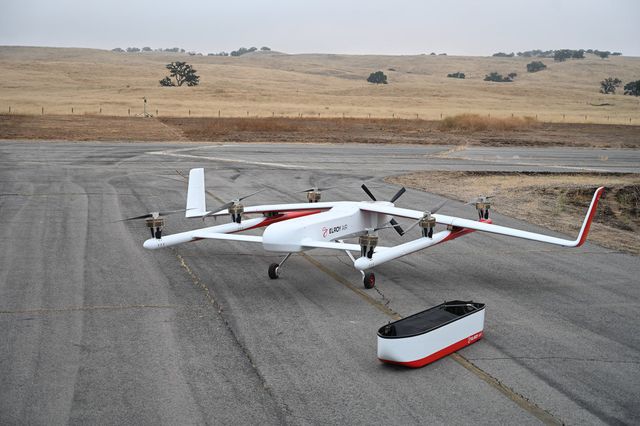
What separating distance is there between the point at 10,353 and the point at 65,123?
61928mm

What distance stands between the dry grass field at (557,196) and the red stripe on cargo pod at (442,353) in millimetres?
11821

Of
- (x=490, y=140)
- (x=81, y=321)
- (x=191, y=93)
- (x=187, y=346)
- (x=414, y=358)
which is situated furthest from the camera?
(x=191, y=93)

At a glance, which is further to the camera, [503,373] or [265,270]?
[265,270]

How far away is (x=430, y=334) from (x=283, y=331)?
3.47 meters

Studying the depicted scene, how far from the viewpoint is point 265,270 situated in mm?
20250

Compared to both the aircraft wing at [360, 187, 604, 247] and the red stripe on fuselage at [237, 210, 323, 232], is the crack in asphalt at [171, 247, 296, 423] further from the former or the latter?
the aircraft wing at [360, 187, 604, 247]

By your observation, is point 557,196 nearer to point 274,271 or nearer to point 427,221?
point 427,221

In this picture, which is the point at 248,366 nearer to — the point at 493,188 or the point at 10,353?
the point at 10,353

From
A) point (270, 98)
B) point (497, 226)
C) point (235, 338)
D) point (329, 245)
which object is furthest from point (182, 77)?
point (235, 338)

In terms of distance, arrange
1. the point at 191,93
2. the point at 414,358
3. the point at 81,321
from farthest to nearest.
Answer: the point at 191,93
the point at 81,321
the point at 414,358

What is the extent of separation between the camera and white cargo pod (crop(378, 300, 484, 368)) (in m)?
12.8

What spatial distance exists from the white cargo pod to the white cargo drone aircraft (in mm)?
2404

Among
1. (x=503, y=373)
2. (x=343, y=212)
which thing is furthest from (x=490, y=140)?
(x=503, y=373)

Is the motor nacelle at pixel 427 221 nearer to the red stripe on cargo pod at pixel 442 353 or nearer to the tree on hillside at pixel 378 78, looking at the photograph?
the red stripe on cargo pod at pixel 442 353
